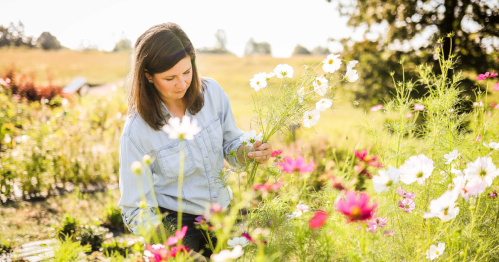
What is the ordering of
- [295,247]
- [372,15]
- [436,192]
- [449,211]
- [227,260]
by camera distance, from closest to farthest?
[227,260], [449,211], [295,247], [436,192], [372,15]

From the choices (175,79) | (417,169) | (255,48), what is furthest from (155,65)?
(255,48)

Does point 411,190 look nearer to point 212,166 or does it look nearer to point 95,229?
point 212,166

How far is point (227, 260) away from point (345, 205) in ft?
1.02

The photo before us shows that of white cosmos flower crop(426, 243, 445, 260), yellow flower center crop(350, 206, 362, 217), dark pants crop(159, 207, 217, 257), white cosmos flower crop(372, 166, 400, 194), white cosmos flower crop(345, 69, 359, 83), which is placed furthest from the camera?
dark pants crop(159, 207, 217, 257)

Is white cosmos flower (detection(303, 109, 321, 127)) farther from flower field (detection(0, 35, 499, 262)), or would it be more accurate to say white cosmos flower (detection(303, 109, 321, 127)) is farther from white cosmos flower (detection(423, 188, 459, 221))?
white cosmos flower (detection(423, 188, 459, 221))

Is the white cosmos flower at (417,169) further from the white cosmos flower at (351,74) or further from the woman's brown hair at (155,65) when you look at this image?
the woman's brown hair at (155,65)

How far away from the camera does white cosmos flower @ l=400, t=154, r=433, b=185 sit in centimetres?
98

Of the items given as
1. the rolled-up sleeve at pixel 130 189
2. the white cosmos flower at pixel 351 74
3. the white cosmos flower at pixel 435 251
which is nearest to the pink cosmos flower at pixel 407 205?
the white cosmos flower at pixel 435 251

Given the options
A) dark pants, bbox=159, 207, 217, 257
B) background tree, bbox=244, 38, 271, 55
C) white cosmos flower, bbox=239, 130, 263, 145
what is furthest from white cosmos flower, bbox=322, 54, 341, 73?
background tree, bbox=244, 38, 271, 55

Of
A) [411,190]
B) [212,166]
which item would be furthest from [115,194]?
[411,190]

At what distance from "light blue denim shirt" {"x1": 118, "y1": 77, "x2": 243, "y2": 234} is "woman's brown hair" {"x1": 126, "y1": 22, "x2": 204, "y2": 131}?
0.16 feet

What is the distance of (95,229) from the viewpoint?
2297 millimetres

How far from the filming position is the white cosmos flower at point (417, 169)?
98cm

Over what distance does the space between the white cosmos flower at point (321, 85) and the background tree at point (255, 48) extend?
72476mm
